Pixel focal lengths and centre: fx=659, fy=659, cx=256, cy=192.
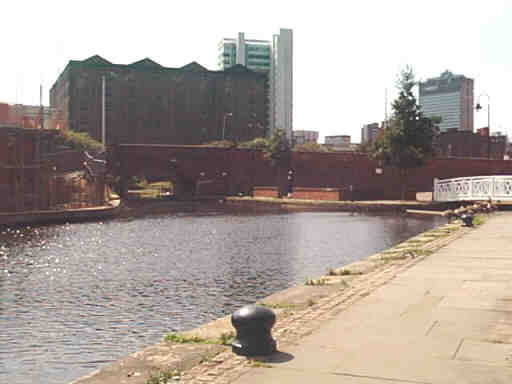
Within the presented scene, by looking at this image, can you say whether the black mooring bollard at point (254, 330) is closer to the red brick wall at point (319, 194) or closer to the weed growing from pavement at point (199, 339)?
the weed growing from pavement at point (199, 339)

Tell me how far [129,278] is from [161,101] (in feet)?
328

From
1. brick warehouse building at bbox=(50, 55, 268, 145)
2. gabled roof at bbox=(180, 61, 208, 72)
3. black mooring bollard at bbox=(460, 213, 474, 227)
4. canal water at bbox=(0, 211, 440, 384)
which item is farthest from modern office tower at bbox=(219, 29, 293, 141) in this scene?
black mooring bollard at bbox=(460, 213, 474, 227)

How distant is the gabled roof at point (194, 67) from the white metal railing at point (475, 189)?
76497mm

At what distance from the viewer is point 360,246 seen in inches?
783

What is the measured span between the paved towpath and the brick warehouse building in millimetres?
97710

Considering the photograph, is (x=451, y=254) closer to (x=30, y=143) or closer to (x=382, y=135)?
(x=30, y=143)

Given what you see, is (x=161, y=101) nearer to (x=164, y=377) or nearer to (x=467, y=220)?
(x=467, y=220)

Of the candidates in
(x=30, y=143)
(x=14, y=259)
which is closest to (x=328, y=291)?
(x=14, y=259)

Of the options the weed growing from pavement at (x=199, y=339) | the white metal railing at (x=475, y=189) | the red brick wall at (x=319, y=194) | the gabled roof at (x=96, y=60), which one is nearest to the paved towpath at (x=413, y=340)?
the weed growing from pavement at (x=199, y=339)

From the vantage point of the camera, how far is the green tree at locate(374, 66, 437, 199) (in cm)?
4322

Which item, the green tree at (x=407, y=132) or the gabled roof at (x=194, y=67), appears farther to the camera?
the gabled roof at (x=194, y=67)

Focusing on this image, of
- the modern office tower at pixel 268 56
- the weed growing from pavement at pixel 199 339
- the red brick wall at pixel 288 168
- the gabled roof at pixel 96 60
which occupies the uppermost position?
the modern office tower at pixel 268 56

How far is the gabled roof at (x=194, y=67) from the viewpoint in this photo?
4475 inches

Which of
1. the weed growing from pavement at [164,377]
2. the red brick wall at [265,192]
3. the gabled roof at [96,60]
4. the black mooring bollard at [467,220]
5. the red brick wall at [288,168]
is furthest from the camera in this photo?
the gabled roof at [96,60]
